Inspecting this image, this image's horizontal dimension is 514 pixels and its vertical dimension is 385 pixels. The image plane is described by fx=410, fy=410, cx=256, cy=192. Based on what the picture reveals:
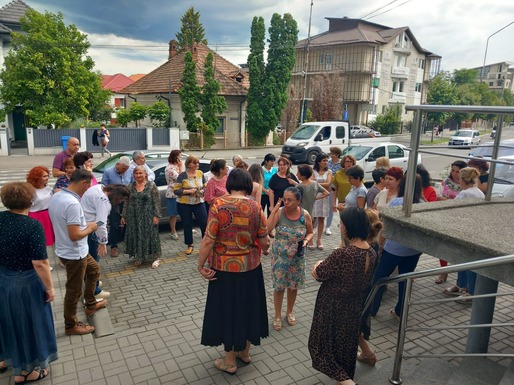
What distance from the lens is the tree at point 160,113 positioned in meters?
27.2

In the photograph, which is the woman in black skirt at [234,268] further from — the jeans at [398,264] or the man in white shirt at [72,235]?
the jeans at [398,264]

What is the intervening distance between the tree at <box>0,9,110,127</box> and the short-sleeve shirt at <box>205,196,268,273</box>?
22.0 m

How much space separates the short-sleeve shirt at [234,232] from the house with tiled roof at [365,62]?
40.9 metres

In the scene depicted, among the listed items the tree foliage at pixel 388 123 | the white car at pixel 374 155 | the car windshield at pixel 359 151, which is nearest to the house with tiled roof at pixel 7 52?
the car windshield at pixel 359 151

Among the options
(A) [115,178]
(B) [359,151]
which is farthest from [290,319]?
(B) [359,151]

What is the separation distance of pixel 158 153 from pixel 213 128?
17217mm

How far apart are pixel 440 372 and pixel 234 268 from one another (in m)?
2.16

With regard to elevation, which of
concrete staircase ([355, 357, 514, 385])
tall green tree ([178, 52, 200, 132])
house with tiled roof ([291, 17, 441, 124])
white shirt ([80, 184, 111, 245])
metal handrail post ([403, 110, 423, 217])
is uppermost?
house with tiled roof ([291, 17, 441, 124])

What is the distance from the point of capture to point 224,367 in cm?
407

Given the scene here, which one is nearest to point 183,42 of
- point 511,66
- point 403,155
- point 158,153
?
point 403,155

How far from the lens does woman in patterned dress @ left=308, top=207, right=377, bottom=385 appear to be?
3.39m

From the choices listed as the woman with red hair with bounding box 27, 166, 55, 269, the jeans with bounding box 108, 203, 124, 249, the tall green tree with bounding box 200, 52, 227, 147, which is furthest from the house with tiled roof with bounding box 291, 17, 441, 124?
the woman with red hair with bounding box 27, 166, 55, 269

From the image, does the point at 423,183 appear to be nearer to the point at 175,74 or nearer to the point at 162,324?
the point at 162,324

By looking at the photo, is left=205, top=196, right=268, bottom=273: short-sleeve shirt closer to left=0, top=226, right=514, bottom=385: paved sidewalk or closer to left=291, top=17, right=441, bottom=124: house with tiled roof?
left=0, top=226, right=514, bottom=385: paved sidewalk
